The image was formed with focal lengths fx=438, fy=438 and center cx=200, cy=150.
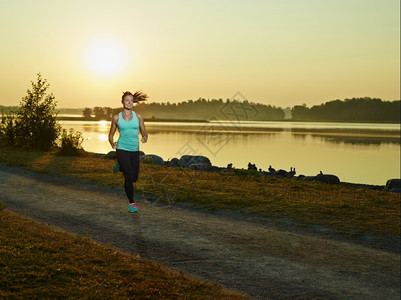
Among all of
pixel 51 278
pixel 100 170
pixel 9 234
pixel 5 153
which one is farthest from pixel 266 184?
pixel 5 153

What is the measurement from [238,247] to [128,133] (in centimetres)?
325

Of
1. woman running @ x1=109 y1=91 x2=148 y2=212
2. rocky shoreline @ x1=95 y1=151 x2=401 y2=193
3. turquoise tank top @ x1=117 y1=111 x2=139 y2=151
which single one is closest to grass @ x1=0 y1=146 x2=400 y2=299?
woman running @ x1=109 y1=91 x2=148 y2=212

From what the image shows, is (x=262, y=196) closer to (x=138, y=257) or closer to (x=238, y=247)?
(x=238, y=247)

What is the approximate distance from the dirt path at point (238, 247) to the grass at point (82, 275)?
0.64 metres

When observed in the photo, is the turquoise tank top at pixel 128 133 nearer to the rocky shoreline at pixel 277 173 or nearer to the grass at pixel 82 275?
the grass at pixel 82 275

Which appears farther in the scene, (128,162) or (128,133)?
(128,162)

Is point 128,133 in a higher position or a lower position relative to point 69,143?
higher

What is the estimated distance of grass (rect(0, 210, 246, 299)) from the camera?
598 cm

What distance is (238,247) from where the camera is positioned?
905 cm

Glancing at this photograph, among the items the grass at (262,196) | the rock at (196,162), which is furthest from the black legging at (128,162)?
the rock at (196,162)

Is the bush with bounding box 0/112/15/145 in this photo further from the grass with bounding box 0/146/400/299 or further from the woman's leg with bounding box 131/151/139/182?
the woman's leg with bounding box 131/151/139/182

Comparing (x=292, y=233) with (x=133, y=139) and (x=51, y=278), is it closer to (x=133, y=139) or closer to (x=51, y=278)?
(x=133, y=139)

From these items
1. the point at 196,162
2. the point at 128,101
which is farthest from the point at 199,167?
the point at 128,101

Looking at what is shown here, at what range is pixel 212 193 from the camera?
605 inches
